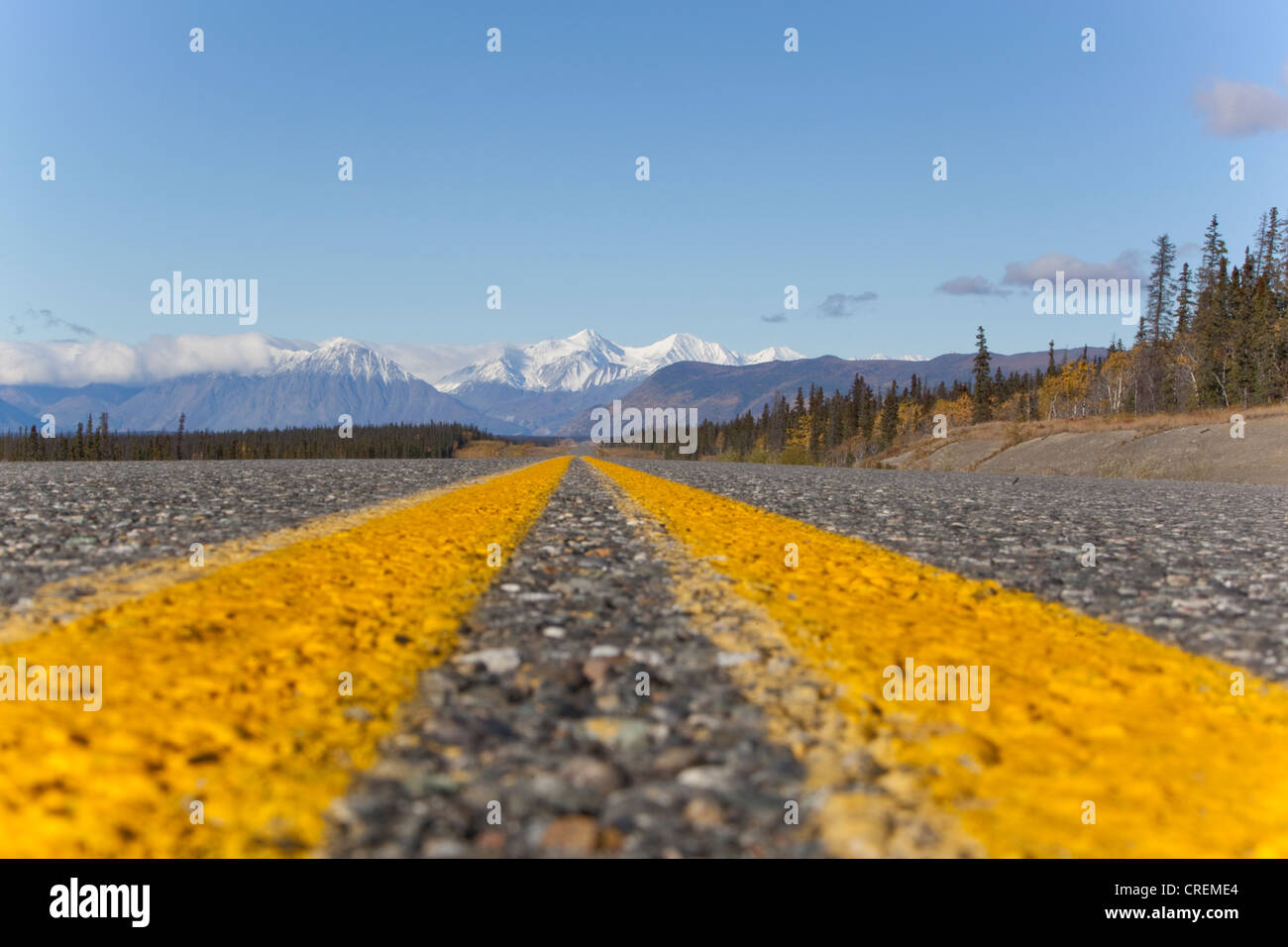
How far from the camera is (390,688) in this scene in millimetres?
2658

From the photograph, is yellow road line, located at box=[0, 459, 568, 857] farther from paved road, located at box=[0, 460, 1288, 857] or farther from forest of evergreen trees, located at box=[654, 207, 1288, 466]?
forest of evergreen trees, located at box=[654, 207, 1288, 466]

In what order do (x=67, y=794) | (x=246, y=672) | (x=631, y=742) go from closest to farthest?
(x=67, y=794) → (x=631, y=742) → (x=246, y=672)

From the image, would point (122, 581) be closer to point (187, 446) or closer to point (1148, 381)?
point (1148, 381)

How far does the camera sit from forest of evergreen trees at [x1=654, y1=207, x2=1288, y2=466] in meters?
80.6

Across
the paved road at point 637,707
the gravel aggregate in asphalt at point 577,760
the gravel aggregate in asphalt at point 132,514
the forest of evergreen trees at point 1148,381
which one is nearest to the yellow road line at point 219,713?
the paved road at point 637,707

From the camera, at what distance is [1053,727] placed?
94.6 inches

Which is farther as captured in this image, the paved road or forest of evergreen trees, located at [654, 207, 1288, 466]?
forest of evergreen trees, located at [654, 207, 1288, 466]

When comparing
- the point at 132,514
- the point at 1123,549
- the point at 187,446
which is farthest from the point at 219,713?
the point at 187,446

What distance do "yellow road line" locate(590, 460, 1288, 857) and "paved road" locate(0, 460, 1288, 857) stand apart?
0.01 m

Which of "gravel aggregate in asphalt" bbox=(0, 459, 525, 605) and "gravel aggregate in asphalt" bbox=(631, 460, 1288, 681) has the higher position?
"gravel aggregate in asphalt" bbox=(0, 459, 525, 605)

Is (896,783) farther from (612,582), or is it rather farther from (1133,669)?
(612,582)

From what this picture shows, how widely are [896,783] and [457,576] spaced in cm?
340

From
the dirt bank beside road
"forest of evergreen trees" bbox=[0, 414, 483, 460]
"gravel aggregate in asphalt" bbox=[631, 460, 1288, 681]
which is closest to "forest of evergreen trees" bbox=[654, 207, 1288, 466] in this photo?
the dirt bank beside road
